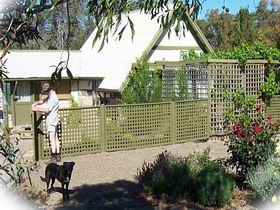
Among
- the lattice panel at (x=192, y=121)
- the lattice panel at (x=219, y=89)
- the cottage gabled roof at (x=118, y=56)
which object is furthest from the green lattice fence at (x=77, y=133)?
the cottage gabled roof at (x=118, y=56)

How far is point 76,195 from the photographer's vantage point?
7895 millimetres

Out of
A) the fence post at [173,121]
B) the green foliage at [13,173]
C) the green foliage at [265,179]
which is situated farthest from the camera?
the fence post at [173,121]

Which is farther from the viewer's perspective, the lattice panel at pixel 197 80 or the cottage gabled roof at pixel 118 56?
the cottage gabled roof at pixel 118 56

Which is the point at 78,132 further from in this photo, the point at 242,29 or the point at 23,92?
the point at 242,29

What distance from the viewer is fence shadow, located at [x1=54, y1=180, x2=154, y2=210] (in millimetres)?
7125

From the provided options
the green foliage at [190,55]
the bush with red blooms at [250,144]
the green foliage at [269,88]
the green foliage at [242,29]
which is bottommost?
the bush with red blooms at [250,144]

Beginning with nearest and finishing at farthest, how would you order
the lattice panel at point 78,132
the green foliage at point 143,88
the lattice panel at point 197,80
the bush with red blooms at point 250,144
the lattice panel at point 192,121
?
1. the bush with red blooms at point 250,144
2. the lattice panel at point 78,132
3. the lattice panel at point 192,121
4. the lattice panel at point 197,80
5. the green foliage at point 143,88

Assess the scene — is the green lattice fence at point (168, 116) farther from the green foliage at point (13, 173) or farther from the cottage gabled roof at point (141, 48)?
the green foliage at point (13, 173)

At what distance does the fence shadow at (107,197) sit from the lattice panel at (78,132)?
3.41m

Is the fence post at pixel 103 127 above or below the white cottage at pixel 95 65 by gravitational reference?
below

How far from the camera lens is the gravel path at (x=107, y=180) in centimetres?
729

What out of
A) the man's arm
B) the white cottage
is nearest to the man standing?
the man's arm

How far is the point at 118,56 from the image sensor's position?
21.5m

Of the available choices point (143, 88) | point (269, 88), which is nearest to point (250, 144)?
point (143, 88)
